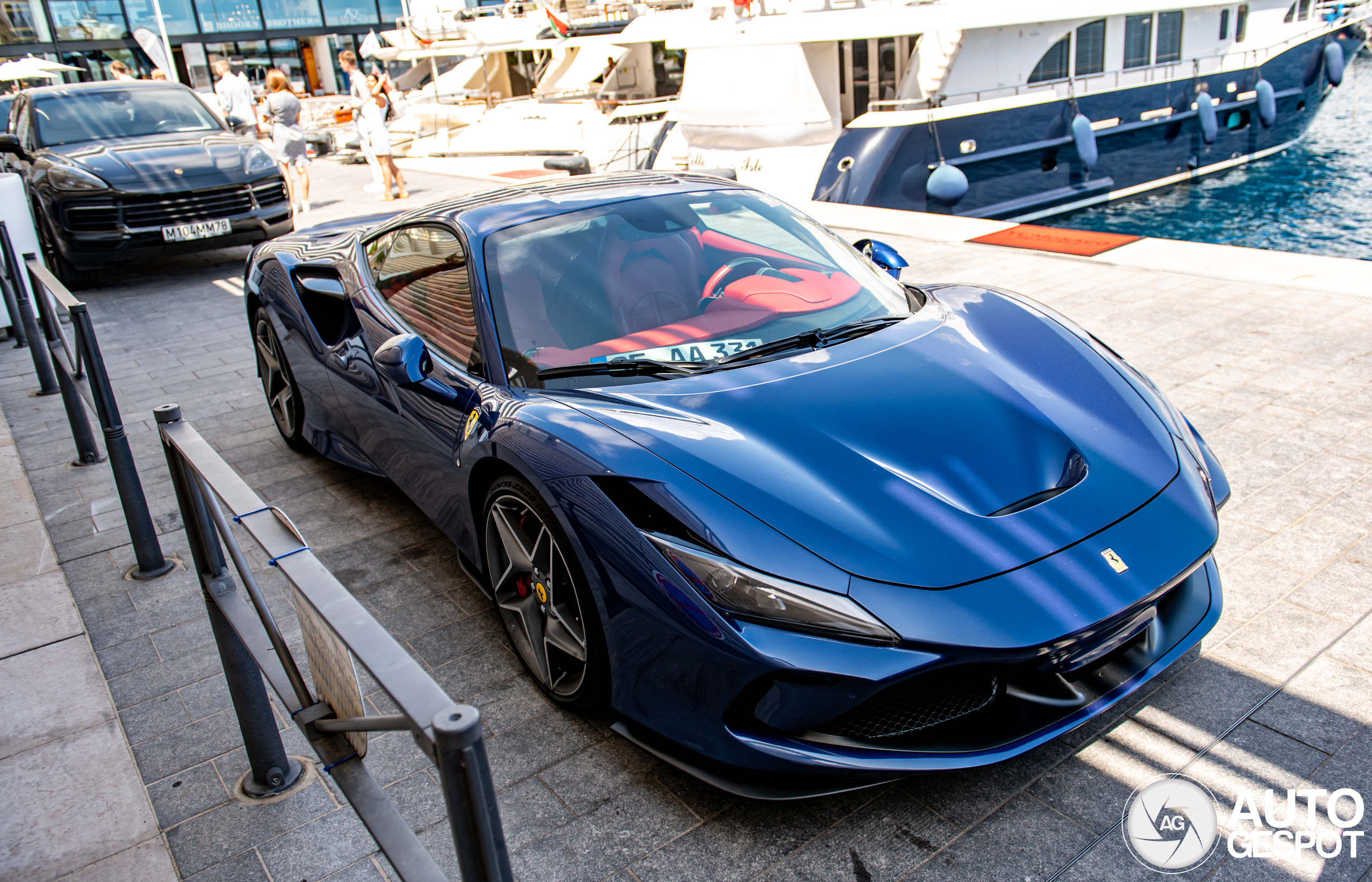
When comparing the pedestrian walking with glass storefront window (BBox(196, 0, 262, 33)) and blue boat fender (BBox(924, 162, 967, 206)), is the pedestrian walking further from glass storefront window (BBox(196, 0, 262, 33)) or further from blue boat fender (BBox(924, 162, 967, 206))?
glass storefront window (BBox(196, 0, 262, 33))

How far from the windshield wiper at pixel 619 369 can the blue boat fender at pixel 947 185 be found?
9597mm

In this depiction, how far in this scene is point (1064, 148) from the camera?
42.7 ft

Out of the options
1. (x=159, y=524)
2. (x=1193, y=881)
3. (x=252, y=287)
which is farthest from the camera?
(x=252, y=287)

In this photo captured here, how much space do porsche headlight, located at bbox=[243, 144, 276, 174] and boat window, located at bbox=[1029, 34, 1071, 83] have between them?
9.46 meters

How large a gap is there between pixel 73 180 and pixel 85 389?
4.50 m

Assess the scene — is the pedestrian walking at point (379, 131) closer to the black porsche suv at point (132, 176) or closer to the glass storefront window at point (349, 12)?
the black porsche suv at point (132, 176)

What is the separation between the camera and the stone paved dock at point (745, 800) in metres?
2.16

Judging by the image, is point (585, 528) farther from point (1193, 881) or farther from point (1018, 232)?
point (1018, 232)

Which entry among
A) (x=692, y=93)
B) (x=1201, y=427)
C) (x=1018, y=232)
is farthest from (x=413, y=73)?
(x=1201, y=427)

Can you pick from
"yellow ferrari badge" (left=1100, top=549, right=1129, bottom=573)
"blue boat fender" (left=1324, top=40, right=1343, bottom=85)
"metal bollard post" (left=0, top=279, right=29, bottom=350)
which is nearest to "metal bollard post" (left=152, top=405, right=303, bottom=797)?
"yellow ferrari badge" (left=1100, top=549, right=1129, bottom=573)

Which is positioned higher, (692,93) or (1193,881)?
(692,93)

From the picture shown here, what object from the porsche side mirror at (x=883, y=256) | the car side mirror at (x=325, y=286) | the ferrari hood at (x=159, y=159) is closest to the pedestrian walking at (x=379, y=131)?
the ferrari hood at (x=159, y=159)

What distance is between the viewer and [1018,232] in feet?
28.7

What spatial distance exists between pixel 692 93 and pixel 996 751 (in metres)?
12.7
